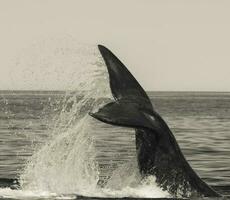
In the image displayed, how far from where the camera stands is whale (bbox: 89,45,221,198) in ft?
43.2

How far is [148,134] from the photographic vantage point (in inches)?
543

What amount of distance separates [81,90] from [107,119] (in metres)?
2.02

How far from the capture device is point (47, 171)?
56.7 feet

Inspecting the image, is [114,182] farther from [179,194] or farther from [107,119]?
[107,119]

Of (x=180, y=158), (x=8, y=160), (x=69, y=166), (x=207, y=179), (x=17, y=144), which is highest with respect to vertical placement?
(x=180, y=158)

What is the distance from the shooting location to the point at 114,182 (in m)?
17.0

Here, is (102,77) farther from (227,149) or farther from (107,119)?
(227,149)

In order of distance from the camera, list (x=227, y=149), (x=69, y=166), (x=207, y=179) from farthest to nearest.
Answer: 1. (x=227, y=149)
2. (x=207, y=179)
3. (x=69, y=166)

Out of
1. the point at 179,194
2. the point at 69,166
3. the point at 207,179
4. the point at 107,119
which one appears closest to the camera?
the point at 107,119

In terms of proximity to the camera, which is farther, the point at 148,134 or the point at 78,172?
the point at 78,172

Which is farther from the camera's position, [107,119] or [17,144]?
[17,144]

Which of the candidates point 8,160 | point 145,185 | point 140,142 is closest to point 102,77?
point 140,142

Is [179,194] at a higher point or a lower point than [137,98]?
lower

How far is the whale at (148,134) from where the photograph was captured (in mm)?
13172
